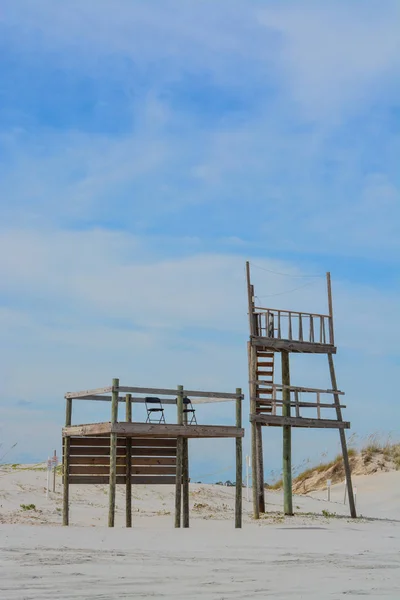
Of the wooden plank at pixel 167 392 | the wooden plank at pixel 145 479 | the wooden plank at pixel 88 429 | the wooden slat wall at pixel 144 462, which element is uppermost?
the wooden plank at pixel 167 392

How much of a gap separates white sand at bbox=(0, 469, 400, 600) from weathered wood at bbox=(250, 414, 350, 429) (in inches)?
98.6

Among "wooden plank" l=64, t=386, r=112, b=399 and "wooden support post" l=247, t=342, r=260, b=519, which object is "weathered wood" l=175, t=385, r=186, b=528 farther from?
"wooden support post" l=247, t=342, r=260, b=519

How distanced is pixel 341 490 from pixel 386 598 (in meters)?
25.8

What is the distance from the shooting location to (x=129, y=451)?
20.7 m

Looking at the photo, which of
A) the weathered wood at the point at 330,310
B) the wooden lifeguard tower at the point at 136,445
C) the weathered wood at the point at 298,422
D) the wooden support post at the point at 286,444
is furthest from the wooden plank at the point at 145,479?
the weathered wood at the point at 330,310

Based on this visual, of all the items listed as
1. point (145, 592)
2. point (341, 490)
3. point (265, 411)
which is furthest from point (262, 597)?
point (341, 490)

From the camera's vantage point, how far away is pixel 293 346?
25.3m

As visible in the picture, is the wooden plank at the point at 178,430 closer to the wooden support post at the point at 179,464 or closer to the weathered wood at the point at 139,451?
the wooden support post at the point at 179,464

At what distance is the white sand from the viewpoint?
31.2 feet

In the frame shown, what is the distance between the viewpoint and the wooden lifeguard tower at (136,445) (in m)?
18.9

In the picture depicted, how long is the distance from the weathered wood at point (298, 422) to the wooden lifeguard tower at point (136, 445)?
4.06 m

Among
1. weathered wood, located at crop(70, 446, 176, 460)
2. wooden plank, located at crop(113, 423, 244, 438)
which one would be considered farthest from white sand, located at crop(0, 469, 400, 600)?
wooden plank, located at crop(113, 423, 244, 438)

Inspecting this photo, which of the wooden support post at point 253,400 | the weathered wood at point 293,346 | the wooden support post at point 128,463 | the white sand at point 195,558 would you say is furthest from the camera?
the weathered wood at point 293,346

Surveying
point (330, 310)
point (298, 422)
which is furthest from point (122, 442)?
point (330, 310)
